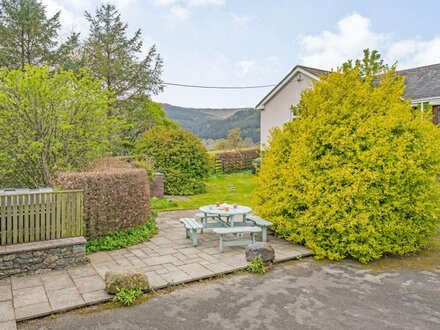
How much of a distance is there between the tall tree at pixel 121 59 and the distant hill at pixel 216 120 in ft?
46.3

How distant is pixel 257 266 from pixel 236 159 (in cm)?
1619

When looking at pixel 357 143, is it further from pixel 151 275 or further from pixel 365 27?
pixel 365 27

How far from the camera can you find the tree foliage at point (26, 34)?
17.7 m


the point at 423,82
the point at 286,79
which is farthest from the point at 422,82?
the point at 286,79

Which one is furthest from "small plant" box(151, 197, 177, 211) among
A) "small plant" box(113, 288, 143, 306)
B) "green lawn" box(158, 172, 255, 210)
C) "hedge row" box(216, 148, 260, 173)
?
"hedge row" box(216, 148, 260, 173)

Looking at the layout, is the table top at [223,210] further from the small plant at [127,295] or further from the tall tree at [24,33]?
the tall tree at [24,33]

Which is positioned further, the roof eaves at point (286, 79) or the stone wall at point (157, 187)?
the roof eaves at point (286, 79)

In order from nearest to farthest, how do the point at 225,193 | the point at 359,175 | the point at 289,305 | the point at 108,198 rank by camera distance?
the point at 289,305, the point at 359,175, the point at 108,198, the point at 225,193

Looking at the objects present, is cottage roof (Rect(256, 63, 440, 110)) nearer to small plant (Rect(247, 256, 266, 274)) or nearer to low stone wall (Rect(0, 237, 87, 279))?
small plant (Rect(247, 256, 266, 274))

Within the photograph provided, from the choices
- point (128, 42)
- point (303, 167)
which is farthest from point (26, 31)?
point (303, 167)

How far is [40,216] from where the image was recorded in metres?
5.30

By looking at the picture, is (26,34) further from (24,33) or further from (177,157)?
(177,157)

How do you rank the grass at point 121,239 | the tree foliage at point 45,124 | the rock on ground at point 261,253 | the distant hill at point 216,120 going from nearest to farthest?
the rock on ground at point 261,253, the grass at point 121,239, the tree foliage at point 45,124, the distant hill at point 216,120

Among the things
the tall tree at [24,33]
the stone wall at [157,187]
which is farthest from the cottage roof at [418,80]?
the tall tree at [24,33]
